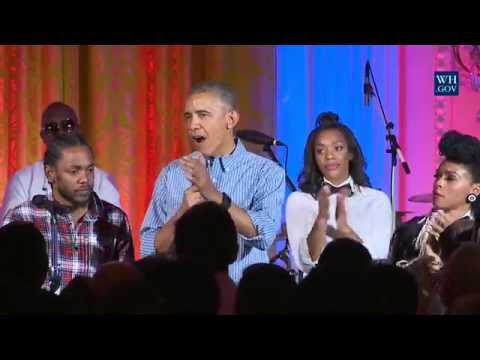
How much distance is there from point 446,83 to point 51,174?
5.84 feet

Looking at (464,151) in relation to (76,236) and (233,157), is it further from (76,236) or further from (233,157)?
(76,236)

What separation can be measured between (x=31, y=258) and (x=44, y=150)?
24.5 inches

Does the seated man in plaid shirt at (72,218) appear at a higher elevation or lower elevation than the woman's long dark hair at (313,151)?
lower

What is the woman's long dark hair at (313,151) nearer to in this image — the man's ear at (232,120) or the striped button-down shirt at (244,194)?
the striped button-down shirt at (244,194)

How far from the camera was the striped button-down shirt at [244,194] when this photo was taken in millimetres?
4781

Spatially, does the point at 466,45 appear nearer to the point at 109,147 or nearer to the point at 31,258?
the point at 109,147

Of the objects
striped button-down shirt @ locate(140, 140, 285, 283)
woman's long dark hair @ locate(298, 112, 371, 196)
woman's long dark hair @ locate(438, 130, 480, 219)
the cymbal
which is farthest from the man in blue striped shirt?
woman's long dark hair @ locate(438, 130, 480, 219)

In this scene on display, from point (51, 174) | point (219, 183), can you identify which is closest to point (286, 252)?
point (219, 183)

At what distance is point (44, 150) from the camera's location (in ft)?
15.8

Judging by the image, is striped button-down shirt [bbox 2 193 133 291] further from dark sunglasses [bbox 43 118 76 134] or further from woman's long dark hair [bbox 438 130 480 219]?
woman's long dark hair [bbox 438 130 480 219]

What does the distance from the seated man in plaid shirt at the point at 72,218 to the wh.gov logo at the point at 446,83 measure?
152cm

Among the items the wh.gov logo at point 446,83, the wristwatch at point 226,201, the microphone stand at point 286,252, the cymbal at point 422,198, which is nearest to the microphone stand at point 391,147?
the cymbal at point 422,198
